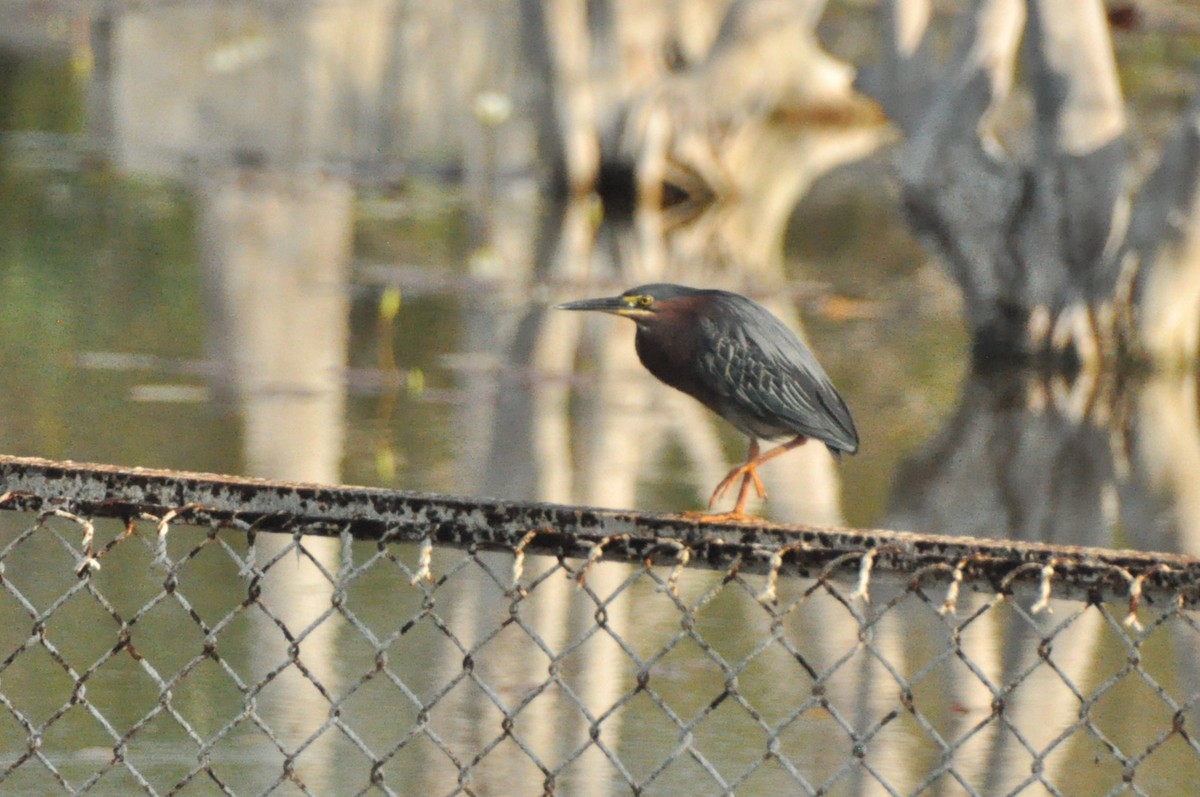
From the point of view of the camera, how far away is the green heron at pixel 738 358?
125 inches

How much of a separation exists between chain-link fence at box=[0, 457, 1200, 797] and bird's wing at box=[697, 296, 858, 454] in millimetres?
276

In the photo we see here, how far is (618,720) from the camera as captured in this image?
190 inches

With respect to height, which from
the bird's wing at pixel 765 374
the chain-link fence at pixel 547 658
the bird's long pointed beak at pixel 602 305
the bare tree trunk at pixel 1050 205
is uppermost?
the bare tree trunk at pixel 1050 205

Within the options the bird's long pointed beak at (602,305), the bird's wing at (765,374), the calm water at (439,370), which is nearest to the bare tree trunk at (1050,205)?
the calm water at (439,370)

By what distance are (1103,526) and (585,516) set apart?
5.32m

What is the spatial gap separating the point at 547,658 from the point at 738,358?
7.49ft

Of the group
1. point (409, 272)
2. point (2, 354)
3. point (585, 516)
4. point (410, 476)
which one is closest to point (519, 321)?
point (409, 272)

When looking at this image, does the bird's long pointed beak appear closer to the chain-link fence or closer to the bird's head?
the bird's head

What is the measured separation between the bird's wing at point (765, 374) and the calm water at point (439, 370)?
1391 millimetres

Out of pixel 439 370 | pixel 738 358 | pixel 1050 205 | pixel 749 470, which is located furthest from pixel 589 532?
pixel 1050 205

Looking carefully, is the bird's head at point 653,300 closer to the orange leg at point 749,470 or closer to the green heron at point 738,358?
the green heron at point 738,358

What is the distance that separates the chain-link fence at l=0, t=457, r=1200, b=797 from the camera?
2.63 metres

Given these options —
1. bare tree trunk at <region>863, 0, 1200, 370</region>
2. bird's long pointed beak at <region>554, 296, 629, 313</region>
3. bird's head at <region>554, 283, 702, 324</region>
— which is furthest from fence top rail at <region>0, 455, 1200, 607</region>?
bare tree trunk at <region>863, 0, 1200, 370</region>

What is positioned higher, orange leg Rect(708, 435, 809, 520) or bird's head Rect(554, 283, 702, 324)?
bird's head Rect(554, 283, 702, 324)
